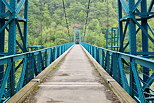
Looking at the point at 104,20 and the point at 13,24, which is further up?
the point at 104,20

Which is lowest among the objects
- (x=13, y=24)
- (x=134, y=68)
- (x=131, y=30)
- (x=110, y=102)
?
(x=110, y=102)

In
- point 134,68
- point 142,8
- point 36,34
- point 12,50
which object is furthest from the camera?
point 36,34

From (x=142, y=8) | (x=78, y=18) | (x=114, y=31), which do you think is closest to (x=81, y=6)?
(x=78, y=18)

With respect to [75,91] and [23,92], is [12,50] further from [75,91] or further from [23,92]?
[75,91]

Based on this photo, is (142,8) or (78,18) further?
(78,18)

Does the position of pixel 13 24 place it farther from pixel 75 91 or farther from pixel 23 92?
pixel 75 91

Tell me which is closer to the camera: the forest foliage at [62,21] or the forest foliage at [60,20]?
the forest foliage at [62,21]

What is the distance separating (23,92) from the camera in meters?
3.21

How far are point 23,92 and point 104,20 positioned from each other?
2481 inches

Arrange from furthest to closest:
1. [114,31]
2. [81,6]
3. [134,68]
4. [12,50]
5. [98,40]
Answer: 1. [81,6]
2. [98,40]
3. [114,31]
4. [12,50]
5. [134,68]

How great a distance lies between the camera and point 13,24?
4.73 meters

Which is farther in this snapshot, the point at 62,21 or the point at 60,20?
the point at 60,20

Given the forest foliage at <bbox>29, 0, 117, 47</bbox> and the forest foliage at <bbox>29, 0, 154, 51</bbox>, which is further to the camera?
the forest foliage at <bbox>29, 0, 117, 47</bbox>

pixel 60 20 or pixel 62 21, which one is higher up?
pixel 60 20
